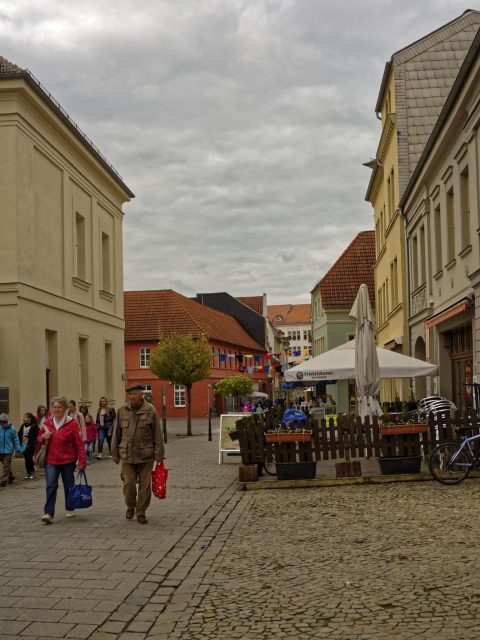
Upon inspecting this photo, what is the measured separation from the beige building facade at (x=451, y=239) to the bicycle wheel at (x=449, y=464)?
4.52m

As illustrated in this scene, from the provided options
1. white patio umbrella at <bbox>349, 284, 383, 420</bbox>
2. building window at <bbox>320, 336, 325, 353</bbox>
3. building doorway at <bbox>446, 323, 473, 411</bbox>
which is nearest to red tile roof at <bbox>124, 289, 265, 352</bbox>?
building window at <bbox>320, 336, 325, 353</bbox>

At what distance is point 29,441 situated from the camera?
15891mm

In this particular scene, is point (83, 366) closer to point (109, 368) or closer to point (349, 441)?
point (109, 368)

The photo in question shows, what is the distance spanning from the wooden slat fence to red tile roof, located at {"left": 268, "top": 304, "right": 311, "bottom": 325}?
519 ft

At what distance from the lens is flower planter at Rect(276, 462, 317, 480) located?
1269cm

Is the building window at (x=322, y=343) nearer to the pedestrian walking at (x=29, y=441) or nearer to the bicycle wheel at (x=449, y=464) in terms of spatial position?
the pedestrian walking at (x=29, y=441)

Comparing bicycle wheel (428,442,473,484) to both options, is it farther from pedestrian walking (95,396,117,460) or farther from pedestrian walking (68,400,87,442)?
pedestrian walking (95,396,117,460)

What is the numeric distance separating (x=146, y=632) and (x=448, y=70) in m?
27.1

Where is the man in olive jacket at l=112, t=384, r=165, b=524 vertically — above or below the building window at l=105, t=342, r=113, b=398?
below

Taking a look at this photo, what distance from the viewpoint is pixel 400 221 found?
27953mm

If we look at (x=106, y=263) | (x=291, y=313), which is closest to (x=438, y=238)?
(x=106, y=263)

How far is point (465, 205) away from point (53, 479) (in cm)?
1165

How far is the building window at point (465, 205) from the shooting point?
58.3 ft

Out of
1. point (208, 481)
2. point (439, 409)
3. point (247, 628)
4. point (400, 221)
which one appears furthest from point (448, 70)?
point (247, 628)
